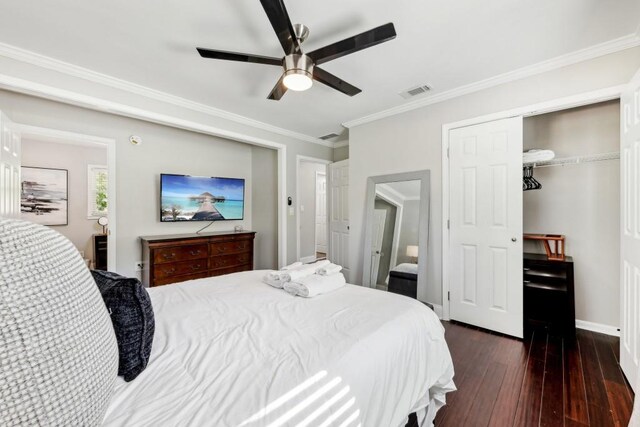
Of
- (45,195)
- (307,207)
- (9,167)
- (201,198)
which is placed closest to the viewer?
(9,167)

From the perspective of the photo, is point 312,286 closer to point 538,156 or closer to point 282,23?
point 282,23

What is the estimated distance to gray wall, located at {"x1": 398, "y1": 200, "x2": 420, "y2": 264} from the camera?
125 inches

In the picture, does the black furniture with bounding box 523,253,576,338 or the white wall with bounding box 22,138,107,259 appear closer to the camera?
the black furniture with bounding box 523,253,576,338

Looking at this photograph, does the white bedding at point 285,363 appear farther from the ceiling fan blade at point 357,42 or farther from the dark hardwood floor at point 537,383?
the ceiling fan blade at point 357,42

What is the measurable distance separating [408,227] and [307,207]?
2.85 meters

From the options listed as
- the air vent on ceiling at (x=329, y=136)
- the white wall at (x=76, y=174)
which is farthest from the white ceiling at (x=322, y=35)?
the white wall at (x=76, y=174)

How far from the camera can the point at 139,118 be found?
2.95m

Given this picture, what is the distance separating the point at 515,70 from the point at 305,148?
2885mm

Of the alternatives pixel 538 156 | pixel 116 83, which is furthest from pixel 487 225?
pixel 116 83

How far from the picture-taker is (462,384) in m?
1.87

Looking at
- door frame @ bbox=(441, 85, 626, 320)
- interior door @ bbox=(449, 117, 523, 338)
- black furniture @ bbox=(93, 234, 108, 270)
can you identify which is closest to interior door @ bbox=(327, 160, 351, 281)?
door frame @ bbox=(441, 85, 626, 320)

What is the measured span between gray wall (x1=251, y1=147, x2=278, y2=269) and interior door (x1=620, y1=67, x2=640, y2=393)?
3848mm

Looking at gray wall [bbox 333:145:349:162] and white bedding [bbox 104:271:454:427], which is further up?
gray wall [bbox 333:145:349:162]

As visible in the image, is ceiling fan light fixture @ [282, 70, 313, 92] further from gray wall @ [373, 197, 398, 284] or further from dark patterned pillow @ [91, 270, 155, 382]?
gray wall @ [373, 197, 398, 284]
